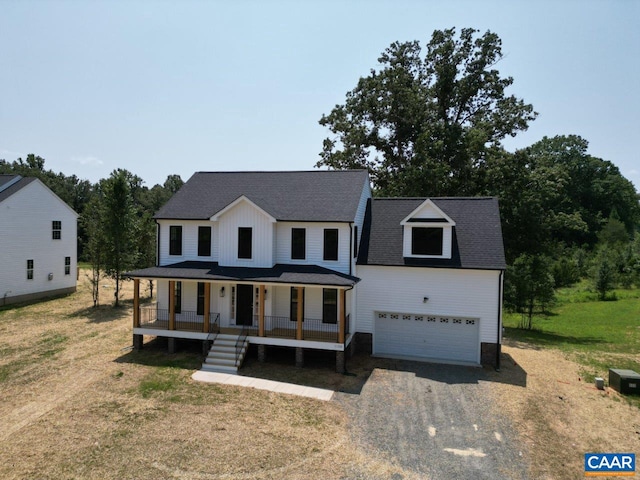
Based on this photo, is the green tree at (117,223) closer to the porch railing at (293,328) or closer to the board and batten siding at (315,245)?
the porch railing at (293,328)

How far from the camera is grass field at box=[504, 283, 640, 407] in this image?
17.7 m

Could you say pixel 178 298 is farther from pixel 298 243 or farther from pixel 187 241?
pixel 298 243

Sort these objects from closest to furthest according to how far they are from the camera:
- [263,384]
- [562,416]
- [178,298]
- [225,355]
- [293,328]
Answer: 1. [562,416]
2. [263,384]
3. [225,355]
4. [293,328]
5. [178,298]

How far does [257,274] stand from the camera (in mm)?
16719

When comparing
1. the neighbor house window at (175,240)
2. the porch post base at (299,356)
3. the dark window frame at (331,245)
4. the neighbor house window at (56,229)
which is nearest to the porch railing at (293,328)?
the porch post base at (299,356)

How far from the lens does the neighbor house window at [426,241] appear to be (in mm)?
17703

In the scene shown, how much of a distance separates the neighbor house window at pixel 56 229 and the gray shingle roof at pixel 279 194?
14436mm

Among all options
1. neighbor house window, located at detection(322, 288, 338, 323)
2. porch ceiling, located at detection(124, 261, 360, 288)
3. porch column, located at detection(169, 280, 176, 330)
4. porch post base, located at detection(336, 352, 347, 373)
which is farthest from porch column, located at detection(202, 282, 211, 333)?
porch post base, located at detection(336, 352, 347, 373)

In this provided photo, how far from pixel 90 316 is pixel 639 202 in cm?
9829

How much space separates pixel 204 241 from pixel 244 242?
2.35m

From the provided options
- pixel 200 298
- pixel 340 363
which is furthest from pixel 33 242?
pixel 340 363

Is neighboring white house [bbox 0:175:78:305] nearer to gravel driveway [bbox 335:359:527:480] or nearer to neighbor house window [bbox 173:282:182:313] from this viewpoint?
neighbor house window [bbox 173:282:182:313]

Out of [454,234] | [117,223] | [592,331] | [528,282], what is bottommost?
[592,331]

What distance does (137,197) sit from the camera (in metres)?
81.0
